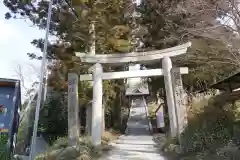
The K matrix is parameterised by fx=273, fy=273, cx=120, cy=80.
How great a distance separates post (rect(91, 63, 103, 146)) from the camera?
11844 mm

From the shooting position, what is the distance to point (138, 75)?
1232cm

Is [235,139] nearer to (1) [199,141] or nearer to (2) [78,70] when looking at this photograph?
(1) [199,141]

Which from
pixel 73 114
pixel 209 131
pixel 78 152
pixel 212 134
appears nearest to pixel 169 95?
pixel 209 131

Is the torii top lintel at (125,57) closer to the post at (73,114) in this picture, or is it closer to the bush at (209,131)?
the post at (73,114)

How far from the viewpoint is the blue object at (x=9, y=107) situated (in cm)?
725

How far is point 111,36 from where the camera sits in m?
14.2

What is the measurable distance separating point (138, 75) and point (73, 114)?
3350 mm

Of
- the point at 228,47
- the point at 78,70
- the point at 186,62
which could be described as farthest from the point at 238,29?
the point at 78,70

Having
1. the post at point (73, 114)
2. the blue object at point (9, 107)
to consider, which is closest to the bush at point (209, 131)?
the post at point (73, 114)

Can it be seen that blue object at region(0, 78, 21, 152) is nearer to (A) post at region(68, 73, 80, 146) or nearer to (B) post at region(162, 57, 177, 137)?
(A) post at region(68, 73, 80, 146)

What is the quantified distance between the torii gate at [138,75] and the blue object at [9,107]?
433cm

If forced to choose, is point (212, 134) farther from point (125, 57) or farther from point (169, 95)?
point (125, 57)

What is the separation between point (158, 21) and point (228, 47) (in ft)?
19.5

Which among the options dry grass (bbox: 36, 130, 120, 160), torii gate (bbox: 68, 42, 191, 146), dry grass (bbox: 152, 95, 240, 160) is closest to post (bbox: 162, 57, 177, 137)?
torii gate (bbox: 68, 42, 191, 146)
